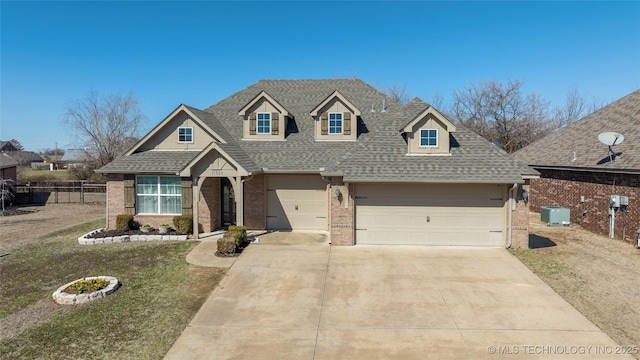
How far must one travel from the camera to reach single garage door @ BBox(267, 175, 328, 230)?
1579 centimetres

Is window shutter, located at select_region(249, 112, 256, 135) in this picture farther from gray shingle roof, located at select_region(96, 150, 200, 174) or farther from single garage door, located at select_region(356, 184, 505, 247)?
single garage door, located at select_region(356, 184, 505, 247)

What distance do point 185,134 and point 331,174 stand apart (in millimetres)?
7607

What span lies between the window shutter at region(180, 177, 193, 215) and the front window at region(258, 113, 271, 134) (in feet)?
13.7

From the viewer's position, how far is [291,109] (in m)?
18.9

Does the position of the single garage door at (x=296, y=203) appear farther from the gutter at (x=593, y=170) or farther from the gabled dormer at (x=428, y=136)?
the gutter at (x=593, y=170)

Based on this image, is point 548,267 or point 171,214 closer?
point 548,267

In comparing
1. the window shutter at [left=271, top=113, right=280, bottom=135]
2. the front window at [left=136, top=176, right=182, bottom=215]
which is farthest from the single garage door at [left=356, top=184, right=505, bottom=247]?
the front window at [left=136, top=176, right=182, bottom=215]

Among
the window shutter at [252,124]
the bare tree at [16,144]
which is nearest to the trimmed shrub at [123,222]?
the window shutter at [252,124]

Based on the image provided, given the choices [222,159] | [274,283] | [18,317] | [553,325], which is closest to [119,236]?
[222,159]

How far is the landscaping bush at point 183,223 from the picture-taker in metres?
14.7

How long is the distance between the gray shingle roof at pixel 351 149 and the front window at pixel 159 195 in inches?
26.0

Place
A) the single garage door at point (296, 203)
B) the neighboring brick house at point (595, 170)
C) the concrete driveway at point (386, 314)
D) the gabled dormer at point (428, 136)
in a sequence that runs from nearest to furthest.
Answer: the concrete driveway at point (386, 314), the gabled dormer at point (428, 136), the neighboring brick house at point (595, 170), the single garage door at point (296, 203)

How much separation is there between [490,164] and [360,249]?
19.0ft

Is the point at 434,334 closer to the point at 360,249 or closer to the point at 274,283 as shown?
the point at 274,283
